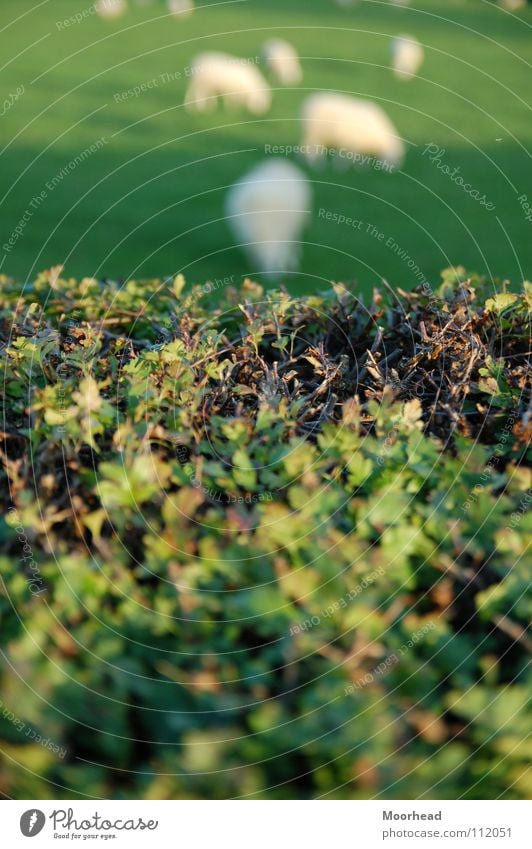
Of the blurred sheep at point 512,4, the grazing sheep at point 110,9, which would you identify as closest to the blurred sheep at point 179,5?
the grazing sheep at point 110,9

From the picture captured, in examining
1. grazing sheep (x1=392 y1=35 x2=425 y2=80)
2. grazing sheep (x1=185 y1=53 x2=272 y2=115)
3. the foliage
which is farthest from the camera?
grazing sheep (x1=392 y1=35 x2=425 y2=80)

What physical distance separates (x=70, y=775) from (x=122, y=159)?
8.20 m

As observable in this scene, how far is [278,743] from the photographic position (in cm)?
132

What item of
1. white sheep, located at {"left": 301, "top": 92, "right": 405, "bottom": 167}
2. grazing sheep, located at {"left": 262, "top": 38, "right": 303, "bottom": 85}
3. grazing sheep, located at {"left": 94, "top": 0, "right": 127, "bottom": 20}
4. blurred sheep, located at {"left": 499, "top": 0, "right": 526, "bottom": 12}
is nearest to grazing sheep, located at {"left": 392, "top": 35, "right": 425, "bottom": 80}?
grazing sheep, located at {"left": 262, "top": 38, "right": 303, "bottom": 85}

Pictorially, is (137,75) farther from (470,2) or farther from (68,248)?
(470,2)

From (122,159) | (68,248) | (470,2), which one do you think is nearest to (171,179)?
(122,159)

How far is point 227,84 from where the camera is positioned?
8.50 metres

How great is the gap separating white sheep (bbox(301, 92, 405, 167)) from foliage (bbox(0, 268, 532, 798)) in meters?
5.26

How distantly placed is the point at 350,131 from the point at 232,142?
84.3 inches

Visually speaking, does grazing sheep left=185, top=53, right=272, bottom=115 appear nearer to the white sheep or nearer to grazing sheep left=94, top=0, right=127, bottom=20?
the white sheep

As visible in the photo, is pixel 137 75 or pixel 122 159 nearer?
pixel 122 159

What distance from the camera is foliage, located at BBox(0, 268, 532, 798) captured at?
4.48ft

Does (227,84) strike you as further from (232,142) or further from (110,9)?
(110,9)

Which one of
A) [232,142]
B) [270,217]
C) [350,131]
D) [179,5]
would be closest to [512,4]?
[179,5]
